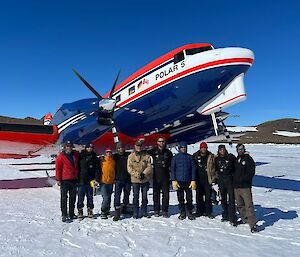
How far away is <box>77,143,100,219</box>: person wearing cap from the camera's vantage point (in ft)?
31.8

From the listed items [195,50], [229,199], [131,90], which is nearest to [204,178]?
[229,199]

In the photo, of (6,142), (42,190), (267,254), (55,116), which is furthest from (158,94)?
(267,254)

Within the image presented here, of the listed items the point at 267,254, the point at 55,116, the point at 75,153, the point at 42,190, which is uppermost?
the point at 55,116

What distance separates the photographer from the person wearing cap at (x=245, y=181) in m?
8.50

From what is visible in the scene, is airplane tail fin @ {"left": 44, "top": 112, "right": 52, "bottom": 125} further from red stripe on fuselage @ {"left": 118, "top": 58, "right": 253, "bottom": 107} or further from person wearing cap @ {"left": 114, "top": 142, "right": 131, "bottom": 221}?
person wearing cap @ {"left": 114, "top": 142, "right": 131, "bottom": 221}

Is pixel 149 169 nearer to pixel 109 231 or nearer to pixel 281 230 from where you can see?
pixel 109 231

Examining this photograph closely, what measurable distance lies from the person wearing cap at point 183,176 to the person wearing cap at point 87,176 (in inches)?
98.6

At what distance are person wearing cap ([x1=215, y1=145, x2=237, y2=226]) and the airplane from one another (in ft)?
18.9

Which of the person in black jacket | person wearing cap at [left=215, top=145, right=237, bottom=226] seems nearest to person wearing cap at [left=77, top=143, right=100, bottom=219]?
the person in black jacket

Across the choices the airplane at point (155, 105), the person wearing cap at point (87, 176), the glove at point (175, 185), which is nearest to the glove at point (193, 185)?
the glove at point (175, 185)

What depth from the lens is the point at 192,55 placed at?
50.2ft

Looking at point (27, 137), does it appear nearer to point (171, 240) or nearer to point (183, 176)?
point (183, 176)

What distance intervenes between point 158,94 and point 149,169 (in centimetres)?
682

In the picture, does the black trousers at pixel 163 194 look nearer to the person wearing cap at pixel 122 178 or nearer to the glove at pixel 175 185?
the glove at pixel 175 185
